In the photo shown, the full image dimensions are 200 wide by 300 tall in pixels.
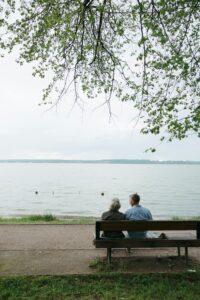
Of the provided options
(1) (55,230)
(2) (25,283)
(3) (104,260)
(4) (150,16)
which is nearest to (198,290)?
(3) (104,260)

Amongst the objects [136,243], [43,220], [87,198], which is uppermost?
[136,243]

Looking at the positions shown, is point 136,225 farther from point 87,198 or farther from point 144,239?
point 87,198

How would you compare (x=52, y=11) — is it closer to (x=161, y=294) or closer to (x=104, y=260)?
(x=104, y=260)

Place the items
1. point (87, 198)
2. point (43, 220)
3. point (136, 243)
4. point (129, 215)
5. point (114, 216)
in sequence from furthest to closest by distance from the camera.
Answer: point (87, 198) < point (43, 220) < point (129, 215) < point (114, 216) < point (136, 243)

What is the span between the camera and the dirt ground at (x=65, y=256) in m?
6.45

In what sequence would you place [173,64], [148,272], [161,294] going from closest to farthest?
[161,294] < [148,272] < [173,64]

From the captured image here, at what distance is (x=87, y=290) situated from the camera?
17.4ft

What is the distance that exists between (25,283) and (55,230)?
16.8ft

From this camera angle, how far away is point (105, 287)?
17.8 feet

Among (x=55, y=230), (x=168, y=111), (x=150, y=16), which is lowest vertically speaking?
(x=55, y=230)

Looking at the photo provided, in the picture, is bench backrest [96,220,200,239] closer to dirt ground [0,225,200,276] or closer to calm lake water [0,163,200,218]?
dirt ground [0,225,200,276]

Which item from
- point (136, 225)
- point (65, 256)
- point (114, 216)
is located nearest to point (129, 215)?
point (114, 216)

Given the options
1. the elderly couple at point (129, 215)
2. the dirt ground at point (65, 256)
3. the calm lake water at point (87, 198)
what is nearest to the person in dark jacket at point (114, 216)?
the elderly couple at point (129, 215)

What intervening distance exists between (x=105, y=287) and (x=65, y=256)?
217 centimetres
